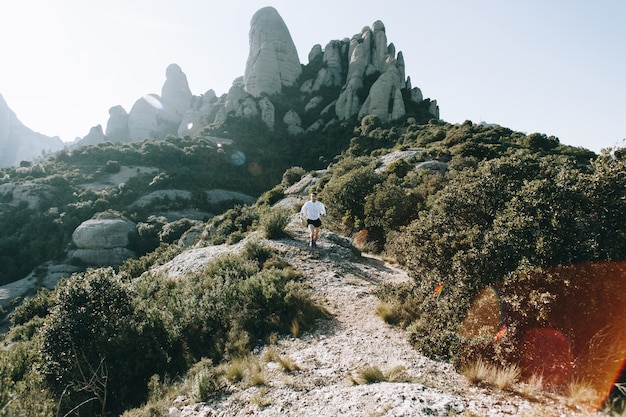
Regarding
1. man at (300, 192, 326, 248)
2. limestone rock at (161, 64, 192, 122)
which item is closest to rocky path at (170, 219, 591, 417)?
man at (300, 192, 326, 248)

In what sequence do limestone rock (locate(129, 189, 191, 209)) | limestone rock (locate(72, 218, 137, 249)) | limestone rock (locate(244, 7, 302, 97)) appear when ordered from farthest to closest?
limestone rock (locate(244, 7, 302, 97)) < limestone rock (locate(129, 189, 191, 209)) < limestone rock (locate(72, 218, 137, 249))

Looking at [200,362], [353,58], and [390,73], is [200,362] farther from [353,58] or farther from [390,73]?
[353,58]

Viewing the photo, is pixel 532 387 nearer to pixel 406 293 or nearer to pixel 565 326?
pixel 565 326

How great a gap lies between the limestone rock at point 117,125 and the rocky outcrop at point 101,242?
81.6 meters

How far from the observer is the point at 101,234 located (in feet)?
146

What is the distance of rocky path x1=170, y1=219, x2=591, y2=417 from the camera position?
4707mm

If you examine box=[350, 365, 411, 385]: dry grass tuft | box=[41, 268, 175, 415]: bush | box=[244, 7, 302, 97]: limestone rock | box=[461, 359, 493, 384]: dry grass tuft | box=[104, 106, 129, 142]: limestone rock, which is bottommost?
box=[41, 268, 175, 415]: bush

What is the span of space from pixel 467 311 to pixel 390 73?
255ft

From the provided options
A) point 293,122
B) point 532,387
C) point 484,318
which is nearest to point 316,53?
point 293,122

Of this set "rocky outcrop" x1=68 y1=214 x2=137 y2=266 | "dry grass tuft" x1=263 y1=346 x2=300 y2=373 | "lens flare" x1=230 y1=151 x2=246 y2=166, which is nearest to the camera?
"dry grass tuft" x1=263 y1=346 x2=300 y2=373

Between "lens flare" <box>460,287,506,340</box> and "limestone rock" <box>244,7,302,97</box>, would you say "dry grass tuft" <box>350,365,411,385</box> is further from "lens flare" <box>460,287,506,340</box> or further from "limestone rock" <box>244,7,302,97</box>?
"limestone rock" <box>244,7,302,97</box>

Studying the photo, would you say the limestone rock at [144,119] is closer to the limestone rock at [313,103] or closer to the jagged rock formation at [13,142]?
the limestone rock at [313,103]

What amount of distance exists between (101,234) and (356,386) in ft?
160

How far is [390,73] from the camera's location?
7531 cm
